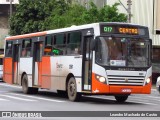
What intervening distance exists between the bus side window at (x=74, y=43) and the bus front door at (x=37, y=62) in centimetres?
370

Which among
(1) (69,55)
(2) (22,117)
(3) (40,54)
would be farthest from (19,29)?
(2) (22,117)

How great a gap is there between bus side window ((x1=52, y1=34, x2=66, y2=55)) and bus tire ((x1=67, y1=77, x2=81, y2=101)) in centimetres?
160

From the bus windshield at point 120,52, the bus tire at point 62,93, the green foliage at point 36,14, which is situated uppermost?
the green foliage at point 36,14

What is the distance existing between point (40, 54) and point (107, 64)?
6.48 m

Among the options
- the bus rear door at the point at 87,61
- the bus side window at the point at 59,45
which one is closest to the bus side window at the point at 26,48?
the bus side window at the point at 59,45

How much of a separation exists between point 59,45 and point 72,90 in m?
2.68

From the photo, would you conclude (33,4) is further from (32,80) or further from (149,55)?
(149,55)

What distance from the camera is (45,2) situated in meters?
59.2

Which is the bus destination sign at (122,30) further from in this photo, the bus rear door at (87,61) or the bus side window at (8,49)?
the bus side window at (8,49)

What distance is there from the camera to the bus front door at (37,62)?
26.1 metres

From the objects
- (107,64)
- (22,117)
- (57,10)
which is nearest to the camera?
(22,117)

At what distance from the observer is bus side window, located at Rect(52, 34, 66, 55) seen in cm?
2330

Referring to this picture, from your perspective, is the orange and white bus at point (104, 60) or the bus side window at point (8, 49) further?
the bus side window at point (8, 49)

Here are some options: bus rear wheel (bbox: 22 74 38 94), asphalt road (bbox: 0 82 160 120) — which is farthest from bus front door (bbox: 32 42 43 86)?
asphalt road (bbox: 0 82 160 120)
